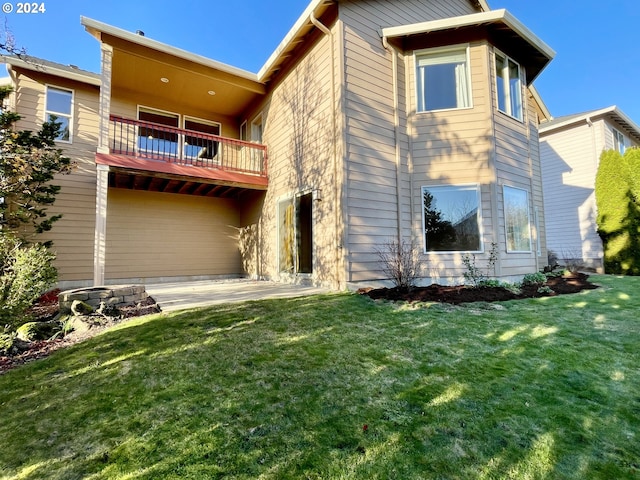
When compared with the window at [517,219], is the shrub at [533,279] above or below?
below

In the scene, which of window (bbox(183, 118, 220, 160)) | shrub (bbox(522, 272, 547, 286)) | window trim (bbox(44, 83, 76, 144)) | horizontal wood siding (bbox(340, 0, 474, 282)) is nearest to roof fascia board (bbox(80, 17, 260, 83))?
window (bbox(183, 118, 220, 160))

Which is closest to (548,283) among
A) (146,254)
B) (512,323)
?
(512,323)

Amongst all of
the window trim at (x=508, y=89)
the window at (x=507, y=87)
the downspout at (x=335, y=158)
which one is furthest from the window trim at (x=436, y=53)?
the downspout at (x=335, y=158)

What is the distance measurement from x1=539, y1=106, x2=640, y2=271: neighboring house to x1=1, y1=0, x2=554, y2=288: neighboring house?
4106 mm

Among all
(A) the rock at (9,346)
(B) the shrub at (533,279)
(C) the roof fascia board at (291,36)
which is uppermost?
(C) the roof fascia board at (291,36)

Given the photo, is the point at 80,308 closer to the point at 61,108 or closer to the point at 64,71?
the point at 61,108

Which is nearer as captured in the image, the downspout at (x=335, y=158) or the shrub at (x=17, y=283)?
the shrub at (x=17, y=283)

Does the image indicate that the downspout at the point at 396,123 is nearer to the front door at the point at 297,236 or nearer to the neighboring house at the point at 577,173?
the front door at the point at 297,236

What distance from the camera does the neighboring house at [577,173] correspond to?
1200 cm

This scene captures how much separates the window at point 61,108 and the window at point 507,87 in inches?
417

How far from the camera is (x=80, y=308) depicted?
14.8ft

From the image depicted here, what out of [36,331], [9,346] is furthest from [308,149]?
[9,346]

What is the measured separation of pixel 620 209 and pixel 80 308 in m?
14.0

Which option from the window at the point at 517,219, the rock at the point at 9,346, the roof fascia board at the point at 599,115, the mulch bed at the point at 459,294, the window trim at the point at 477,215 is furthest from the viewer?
the roof fascia board at the point at 599,115
